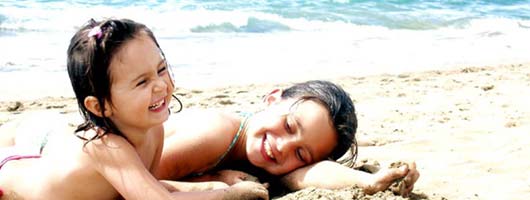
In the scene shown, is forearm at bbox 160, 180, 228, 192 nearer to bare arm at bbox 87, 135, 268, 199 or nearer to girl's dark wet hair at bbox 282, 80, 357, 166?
bare arm at bbox 87, 135, 268, 199

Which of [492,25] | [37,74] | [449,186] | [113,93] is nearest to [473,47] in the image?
[492,25]

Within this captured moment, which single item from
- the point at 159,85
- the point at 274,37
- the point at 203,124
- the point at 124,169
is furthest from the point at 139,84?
the point at 274,37

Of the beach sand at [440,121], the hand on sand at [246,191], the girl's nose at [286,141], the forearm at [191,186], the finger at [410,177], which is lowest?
the beach sand at [440,121]

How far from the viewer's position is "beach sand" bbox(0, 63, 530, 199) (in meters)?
3.25

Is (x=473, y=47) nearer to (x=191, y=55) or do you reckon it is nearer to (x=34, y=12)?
(x=191, y=55)

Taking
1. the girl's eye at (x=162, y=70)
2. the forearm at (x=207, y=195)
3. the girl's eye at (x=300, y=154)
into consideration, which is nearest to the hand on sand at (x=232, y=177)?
the girl's eye at (x=300, y=154)

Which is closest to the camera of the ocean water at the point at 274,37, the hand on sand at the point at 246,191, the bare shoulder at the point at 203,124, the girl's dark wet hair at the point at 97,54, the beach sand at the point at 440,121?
the girl's dark wet hair at the point at 97,54

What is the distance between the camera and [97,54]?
2279 mm

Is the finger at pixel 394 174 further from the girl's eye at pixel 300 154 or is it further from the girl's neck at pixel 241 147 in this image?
the girl's neck at pixel 241 147

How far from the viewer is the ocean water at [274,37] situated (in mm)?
7137

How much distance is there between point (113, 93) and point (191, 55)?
560cm

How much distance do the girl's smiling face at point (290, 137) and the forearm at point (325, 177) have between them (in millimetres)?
48

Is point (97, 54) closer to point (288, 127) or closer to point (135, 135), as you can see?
point (135, 135)

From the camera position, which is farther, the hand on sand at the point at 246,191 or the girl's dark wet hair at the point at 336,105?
the girl's dark wet hair at the point at 336,105
